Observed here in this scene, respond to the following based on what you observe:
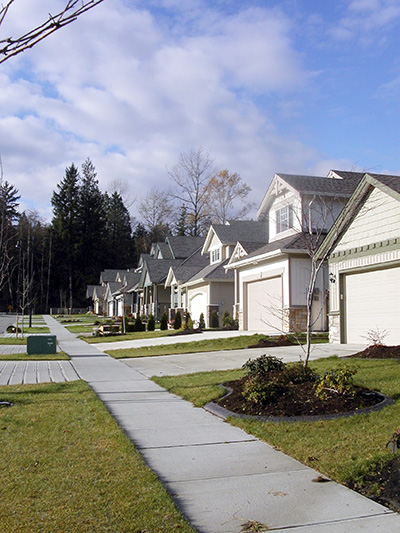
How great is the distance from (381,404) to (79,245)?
7795 cm

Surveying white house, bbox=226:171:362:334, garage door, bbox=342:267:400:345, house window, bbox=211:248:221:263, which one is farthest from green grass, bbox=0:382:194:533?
house window, bbox=211:248:221:263

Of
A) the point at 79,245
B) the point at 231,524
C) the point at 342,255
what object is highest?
the point at 79,245

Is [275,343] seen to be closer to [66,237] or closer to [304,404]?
[304,404]

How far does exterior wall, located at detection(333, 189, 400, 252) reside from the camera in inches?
566

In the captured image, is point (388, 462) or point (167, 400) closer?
point (388, 462)

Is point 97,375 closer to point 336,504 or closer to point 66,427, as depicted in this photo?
point 66,427

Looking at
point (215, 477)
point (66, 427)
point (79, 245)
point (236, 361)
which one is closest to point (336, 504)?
point (215, 477)

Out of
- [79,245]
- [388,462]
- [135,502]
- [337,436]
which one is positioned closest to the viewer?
[135,502]

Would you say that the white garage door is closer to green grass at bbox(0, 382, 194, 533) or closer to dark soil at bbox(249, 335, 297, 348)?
dark soil at bbox(249, 335, 297, 348)

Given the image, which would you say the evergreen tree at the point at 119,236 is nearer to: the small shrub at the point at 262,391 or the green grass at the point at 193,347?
the green grass at the point at 193,347

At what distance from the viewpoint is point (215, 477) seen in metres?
4.95

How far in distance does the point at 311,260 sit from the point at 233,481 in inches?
532

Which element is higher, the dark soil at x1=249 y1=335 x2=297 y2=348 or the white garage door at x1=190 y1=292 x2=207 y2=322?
the white garage door at x1=190 y1=292 x2=207 y2=322

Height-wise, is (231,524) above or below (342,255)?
below
